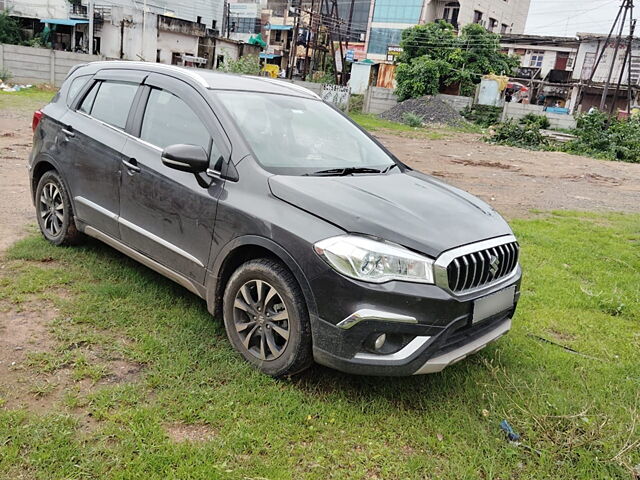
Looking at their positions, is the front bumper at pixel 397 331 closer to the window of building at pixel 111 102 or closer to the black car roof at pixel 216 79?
the black car roof at pixel 216 79

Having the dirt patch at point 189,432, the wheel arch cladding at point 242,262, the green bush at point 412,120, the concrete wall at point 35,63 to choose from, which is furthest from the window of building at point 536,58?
the dirt patch at point 189,432

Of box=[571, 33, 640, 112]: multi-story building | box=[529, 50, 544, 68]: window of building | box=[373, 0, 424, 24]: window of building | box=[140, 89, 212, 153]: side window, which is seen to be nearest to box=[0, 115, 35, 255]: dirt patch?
box=[140, 89, 212, 153]: side window

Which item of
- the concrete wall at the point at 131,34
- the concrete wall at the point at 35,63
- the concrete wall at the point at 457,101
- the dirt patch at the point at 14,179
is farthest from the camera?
the concrete wall at the point at 131,34

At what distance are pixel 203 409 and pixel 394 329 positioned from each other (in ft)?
3.58

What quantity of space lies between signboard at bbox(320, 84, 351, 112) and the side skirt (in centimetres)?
2413

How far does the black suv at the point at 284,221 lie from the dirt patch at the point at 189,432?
55 centimetres

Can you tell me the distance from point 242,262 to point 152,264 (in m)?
0.87

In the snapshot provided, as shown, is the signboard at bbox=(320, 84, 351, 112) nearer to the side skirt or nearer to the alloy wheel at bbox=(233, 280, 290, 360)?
the side skirt

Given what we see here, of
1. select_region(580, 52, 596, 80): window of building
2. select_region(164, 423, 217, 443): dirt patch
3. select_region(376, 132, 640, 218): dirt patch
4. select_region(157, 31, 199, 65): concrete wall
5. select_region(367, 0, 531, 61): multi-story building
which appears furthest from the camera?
select_region(367, 0, 531, 61): multi-story building

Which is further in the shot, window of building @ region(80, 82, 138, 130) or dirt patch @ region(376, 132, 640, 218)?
dirt patch @ region(376, 132, 640, 218)

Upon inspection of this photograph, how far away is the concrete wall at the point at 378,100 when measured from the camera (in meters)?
30.7

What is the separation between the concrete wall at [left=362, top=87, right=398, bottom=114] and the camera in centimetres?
3073

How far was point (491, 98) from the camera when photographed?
29641 mm

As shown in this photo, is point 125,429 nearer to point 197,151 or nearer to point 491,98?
point 197,151
